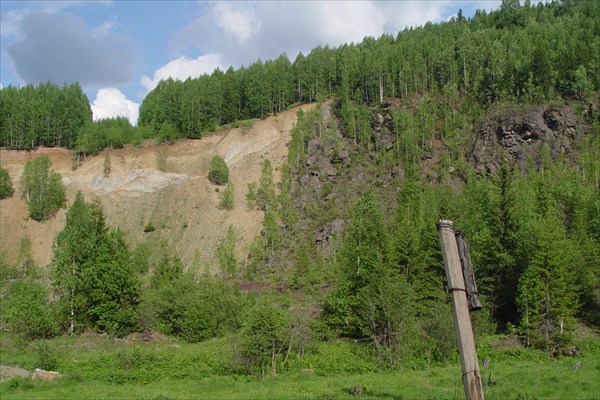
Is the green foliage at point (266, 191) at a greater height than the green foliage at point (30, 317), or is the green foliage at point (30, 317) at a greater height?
the green foliage at point (266, 191)

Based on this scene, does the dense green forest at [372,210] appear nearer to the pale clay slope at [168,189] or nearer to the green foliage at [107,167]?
the pale clay slope at [168,189]

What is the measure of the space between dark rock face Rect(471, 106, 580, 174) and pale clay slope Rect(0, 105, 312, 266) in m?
38.9

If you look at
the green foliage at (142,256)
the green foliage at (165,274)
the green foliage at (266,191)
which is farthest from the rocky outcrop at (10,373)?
the green foliage at (266,191)

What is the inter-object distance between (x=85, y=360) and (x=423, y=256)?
30748 millimetres

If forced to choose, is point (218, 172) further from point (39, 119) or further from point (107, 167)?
point (39, 119)

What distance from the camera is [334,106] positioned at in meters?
117

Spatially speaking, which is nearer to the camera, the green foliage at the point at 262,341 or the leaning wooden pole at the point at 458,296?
the leaning wooden pole at the point at 458,296

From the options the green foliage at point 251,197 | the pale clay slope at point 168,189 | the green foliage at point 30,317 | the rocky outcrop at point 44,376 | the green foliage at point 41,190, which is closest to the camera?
the rocky outcrop at point 44,376

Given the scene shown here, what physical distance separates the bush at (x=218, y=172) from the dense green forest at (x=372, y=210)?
8137 mm

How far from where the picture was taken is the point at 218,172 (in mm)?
106438

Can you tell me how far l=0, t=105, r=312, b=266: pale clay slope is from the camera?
9712 centimetres

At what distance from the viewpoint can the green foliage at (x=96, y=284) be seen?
51094mm

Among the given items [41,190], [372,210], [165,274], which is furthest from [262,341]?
[41,190]

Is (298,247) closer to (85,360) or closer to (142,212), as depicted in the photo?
(142,212)
